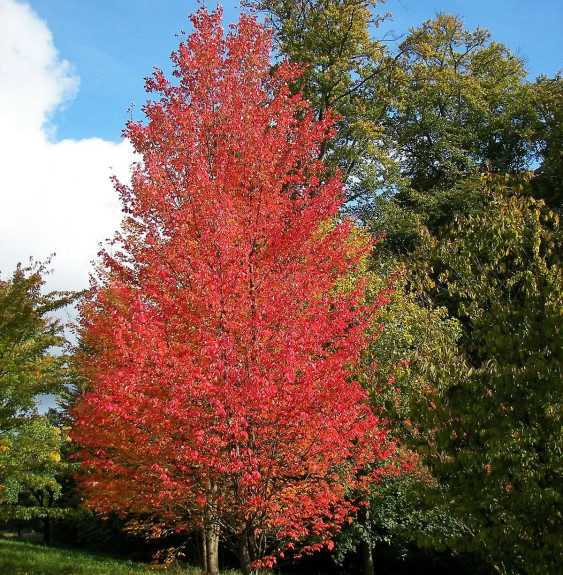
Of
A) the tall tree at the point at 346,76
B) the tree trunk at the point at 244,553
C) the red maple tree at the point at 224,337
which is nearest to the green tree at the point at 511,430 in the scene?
the red maple tree at the point at 224,337

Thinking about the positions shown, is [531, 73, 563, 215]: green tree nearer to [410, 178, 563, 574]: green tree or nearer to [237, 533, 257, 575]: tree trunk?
[410, 178, 563, 574]: green tree

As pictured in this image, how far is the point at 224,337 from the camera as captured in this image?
757 cm

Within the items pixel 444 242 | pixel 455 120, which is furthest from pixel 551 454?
pixel 455 120

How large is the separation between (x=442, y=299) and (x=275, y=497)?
17.7 metres

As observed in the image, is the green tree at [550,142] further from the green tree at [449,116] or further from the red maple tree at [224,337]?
the red maple tree at [224,337]

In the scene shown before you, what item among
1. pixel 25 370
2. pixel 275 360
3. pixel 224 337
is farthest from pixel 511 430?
pixel 25 370

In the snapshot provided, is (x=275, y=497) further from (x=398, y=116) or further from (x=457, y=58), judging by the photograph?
(x=457, y=58)

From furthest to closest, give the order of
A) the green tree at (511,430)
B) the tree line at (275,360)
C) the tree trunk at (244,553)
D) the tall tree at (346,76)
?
the tall tree at (346,76) < the tree trunk at (244,553) < the tree line at (275,360) < the green tree at (511,430)

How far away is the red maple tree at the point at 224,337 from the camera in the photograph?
7.56 meters

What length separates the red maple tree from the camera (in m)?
→ 7.56

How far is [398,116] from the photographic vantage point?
30453 mm

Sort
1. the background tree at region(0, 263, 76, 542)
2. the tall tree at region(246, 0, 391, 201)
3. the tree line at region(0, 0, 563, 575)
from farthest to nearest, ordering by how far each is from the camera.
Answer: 1. the tall tree at region(246, 0, 391, 201)
2. the background tree at region(0, 263, 76, 542)
3. the tree line at region(0, 0, 563, 575)

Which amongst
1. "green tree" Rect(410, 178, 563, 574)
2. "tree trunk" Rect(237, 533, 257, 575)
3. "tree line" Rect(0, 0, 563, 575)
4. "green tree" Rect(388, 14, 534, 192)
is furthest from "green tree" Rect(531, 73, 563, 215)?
"tree trunk" Rect(237, 533, 257, 575)

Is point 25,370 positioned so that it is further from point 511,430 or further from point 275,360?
point 511,430
